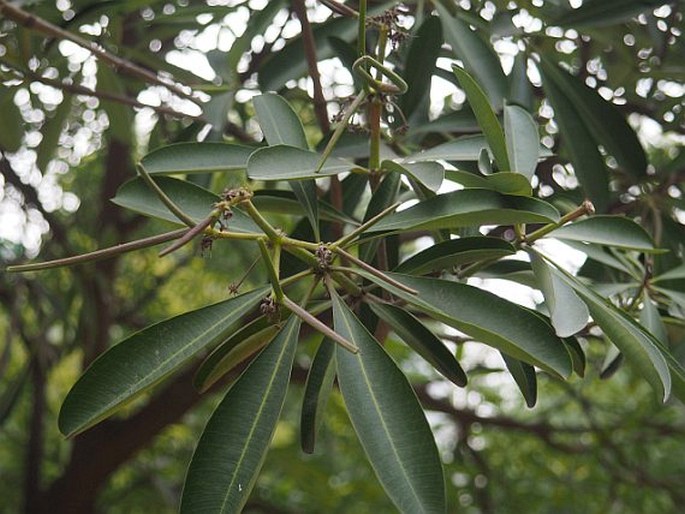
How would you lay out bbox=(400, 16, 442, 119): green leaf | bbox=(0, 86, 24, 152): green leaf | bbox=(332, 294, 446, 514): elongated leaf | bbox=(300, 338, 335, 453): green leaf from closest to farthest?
1. bbox=(332, 294, 446, 514): elongated leaf
2. bbox=(300, 338, 335, 453): green leaf
3. bbox=(400, 16, 442, 119): green leaf
4. bbox=(0, 86, 24, 152): green leaf

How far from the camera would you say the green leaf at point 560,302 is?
22.0 inches

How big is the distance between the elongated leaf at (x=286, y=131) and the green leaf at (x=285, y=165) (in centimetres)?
3

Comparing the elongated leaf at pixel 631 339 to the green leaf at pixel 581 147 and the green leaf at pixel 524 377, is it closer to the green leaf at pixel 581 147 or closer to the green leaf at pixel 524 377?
the green leaf at pixel 524 377

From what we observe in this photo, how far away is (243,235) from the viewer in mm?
550

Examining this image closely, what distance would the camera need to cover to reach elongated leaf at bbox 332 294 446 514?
1.73ft

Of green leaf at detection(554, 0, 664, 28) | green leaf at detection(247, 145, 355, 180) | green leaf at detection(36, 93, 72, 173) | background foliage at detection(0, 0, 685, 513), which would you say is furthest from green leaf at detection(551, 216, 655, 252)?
green leaf at detection(36, 93, 72, 173)

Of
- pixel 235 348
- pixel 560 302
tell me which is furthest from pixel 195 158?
pixel 560 302

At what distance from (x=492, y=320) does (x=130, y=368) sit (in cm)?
21

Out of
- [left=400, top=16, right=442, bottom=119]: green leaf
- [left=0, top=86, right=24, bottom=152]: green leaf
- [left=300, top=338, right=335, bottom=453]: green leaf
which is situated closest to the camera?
[left=300, top=338, right=335, bottom=453]: green leaf

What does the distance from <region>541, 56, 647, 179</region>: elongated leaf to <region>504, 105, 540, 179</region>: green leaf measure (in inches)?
8.3

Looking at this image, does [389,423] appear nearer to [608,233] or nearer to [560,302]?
[560,302]

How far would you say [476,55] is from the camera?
0.84 m

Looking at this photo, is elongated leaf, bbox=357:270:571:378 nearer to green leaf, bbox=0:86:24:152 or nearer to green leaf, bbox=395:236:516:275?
green leaf, bbox=395:236:516:275

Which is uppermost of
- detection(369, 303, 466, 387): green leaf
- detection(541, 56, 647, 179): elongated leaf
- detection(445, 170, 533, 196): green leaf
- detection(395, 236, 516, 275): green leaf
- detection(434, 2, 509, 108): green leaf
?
detection(434, 2, 509, 108): green leaf
